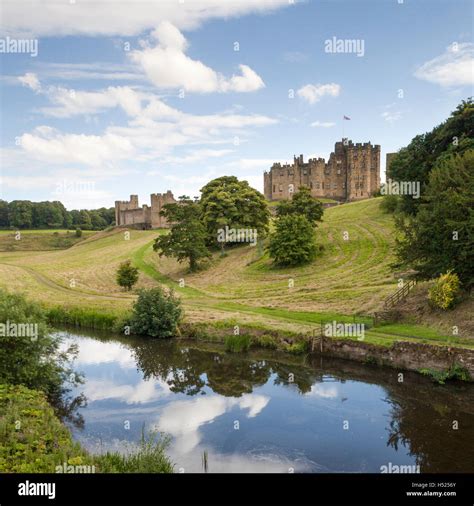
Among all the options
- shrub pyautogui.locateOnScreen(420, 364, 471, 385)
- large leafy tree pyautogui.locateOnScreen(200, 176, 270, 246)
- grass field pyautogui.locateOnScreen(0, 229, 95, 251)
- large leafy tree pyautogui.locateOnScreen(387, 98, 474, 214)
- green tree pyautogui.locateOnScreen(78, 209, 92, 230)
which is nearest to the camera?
shrub pyautogui.locateOnScreen(420, 364, 471, 385)

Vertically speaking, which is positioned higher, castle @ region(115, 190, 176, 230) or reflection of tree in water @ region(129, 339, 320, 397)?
castle @ region(115, 190, 176, 230)

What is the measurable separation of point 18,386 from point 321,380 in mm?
13911

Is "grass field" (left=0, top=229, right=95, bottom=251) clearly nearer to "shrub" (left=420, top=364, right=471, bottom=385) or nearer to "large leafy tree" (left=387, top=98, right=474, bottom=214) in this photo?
"large leafy tree" (left=387, top=98, right=474, bottom=214)

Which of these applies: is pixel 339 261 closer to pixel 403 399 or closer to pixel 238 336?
pixel 238 336

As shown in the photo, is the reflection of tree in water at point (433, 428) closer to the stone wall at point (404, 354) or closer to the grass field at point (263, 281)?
the stone wall at point (404, 354)

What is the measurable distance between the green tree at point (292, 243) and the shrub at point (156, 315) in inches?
660

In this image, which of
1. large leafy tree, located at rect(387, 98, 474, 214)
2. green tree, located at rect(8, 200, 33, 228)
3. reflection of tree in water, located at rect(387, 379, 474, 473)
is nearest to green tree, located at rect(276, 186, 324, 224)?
large leafy tree, located at rect(387, 98, 474, 214)

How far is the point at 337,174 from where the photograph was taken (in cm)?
9831

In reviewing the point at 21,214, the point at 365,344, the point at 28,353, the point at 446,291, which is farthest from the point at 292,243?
the point at 21,214

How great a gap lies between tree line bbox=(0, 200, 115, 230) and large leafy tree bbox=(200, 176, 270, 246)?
70241mm

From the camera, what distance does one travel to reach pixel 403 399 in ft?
66.4

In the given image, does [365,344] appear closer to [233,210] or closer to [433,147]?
[433,147]

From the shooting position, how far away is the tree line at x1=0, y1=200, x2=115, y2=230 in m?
115

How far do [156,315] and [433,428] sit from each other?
19.8 metres
